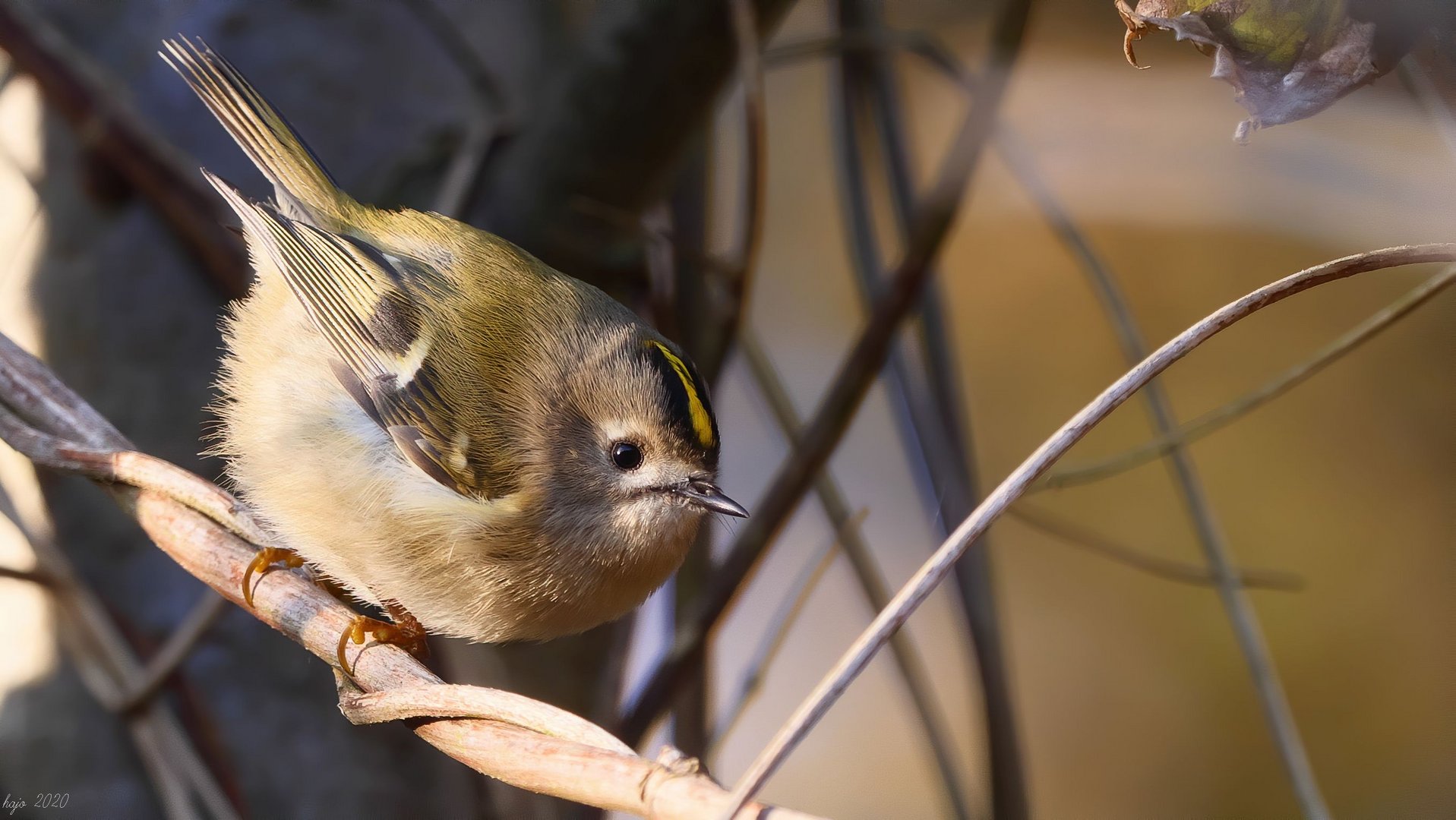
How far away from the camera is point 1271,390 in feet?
2.41

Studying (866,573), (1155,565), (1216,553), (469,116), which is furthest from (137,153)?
(1155,565)

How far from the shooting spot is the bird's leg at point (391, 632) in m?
0.58

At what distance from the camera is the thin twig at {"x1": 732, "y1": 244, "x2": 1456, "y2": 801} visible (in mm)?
293

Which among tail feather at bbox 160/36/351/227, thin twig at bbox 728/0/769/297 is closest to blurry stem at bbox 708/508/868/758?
thin twig at bbox 728/0/769/297

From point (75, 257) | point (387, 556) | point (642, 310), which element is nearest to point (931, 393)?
A: point (642, 310)

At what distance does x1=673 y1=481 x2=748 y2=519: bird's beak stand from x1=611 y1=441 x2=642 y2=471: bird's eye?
37 mm

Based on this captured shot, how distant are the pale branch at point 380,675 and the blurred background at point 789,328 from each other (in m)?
0.35

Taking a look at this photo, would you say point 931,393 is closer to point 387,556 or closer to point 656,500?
point 656,500

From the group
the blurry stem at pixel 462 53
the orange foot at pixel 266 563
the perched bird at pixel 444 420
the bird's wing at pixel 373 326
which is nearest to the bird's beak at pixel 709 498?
the perched bird at pixel 444 420

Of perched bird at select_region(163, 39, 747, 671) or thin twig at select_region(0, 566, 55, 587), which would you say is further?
thin twig at select_region(0, 566, 55, 587)

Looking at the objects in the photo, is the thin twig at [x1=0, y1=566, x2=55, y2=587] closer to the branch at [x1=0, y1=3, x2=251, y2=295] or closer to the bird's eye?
the branch at [x1=0, y1=3, x2=251, y2=295]

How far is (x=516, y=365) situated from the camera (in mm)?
733

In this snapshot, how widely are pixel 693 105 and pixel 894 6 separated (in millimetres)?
391

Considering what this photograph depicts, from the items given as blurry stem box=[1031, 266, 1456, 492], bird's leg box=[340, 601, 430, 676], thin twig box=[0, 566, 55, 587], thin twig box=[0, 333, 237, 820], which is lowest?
thin twig box=[0, 333, 237, 820]
